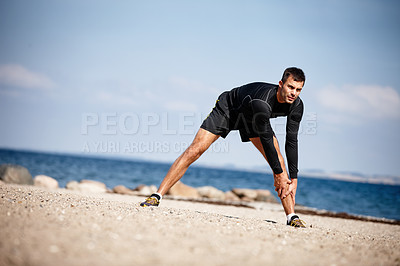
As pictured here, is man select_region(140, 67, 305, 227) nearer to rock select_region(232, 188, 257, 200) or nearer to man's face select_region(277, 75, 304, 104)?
man's face select_region(277, 75, 304, 104)

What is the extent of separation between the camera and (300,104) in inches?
211

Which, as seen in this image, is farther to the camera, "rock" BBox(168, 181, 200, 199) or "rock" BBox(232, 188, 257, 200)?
"rock" BBox(232, 188, 257, 200)

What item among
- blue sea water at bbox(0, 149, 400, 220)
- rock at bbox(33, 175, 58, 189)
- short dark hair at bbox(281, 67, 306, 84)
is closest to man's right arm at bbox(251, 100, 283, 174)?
short dark hair at bbox(281, 67, 306, 84)

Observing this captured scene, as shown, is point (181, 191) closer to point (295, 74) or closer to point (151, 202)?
point (151, 202)

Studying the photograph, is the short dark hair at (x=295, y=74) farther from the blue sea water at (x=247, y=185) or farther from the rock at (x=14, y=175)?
the blue sea water at (x=247, y=185)

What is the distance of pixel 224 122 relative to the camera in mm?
5566

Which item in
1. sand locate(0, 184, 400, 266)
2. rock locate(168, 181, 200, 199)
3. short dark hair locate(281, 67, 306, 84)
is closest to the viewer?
sand locate(0, 184, 400, 266)

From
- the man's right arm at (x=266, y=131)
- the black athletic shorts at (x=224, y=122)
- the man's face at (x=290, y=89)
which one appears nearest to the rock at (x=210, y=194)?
the black athletic shorts at (x=224, y=122)

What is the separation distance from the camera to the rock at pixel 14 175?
46.8ft

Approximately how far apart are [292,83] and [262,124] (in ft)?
2.13

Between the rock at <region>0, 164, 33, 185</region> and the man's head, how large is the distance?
41.1ft

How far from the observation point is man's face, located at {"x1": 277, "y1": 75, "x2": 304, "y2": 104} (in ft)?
15.9

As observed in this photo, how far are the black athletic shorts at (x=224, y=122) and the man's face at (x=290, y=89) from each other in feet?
2.48

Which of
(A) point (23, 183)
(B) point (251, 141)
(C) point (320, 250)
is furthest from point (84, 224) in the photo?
(A) point (23, 183)
